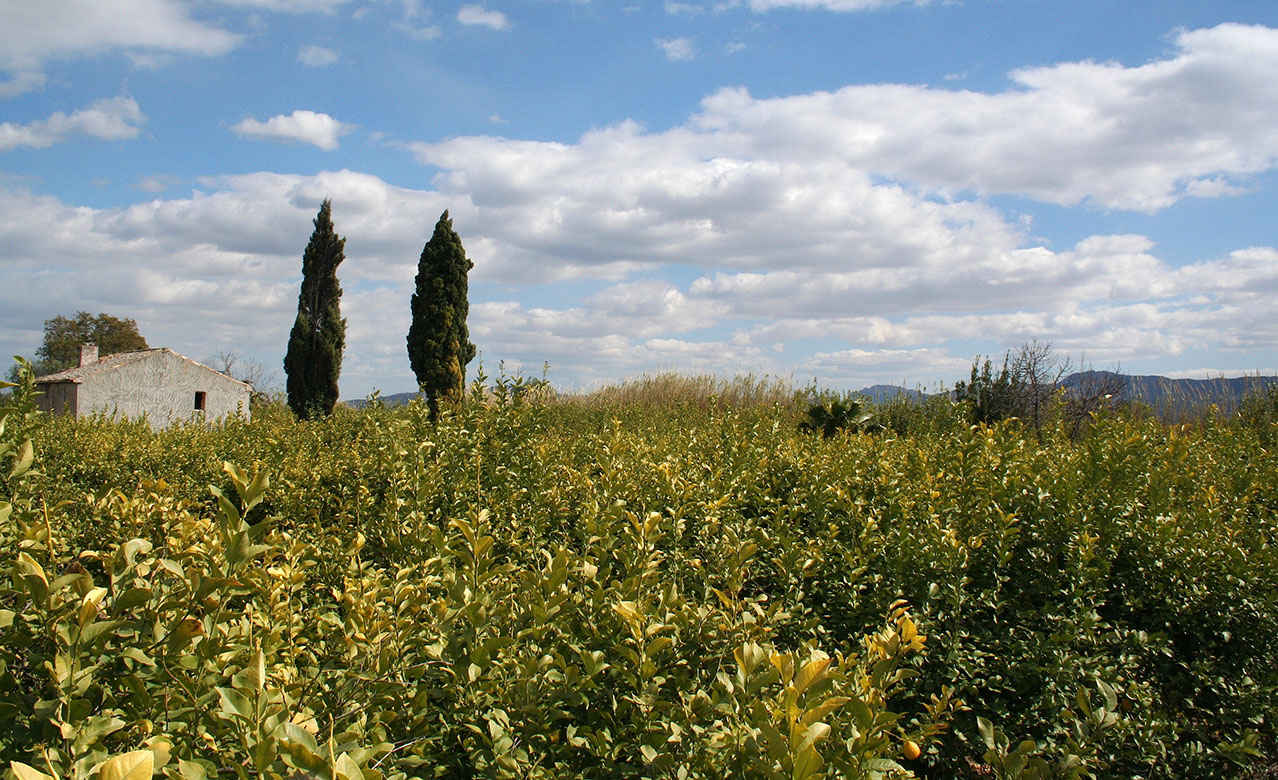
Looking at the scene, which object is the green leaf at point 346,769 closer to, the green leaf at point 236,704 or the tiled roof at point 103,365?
the green leaf at point 236,704

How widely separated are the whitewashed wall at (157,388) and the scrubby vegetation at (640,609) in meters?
28.9

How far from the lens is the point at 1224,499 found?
453 centimetres

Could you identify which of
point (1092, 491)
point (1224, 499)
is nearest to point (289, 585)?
point (1092, 491)

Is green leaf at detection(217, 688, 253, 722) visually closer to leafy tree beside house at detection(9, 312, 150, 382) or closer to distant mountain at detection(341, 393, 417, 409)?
distant mountain at detection(341, 393, 417, 409)

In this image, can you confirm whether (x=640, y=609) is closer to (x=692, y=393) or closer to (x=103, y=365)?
(x=692, y=393)

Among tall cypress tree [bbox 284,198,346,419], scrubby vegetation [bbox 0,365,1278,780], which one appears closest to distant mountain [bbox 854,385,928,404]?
scrubby vegetation [bbox 0,365,1278,780]

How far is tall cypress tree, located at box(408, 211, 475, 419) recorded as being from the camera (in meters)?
22.0

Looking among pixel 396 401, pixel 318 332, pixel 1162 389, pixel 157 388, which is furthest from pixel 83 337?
pixel 1162 389

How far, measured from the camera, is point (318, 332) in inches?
1047

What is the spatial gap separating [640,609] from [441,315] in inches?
848

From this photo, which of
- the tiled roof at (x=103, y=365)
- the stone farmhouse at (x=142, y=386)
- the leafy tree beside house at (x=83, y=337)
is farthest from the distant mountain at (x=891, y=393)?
the leafy tree beside house at (x=83, y=337)

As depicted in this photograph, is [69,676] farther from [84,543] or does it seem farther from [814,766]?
[84,543]

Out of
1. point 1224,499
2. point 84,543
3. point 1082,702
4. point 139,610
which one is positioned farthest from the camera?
point 1224,499

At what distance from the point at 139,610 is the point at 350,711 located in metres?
0.51
